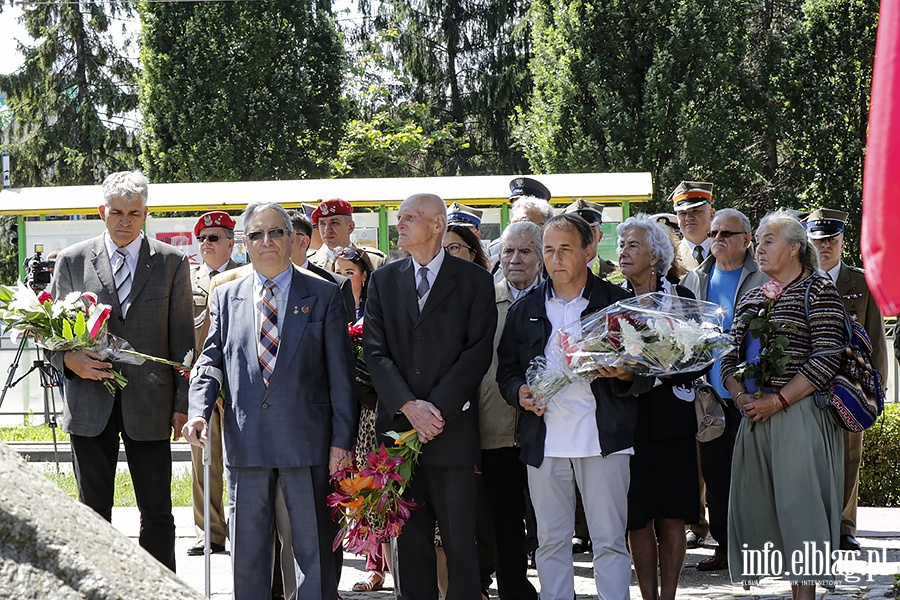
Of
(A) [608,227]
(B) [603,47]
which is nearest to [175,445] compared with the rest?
(A) [608,227]

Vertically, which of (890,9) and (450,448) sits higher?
(890,9)

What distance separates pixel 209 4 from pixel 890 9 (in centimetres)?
2686

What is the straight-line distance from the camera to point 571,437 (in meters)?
5.43

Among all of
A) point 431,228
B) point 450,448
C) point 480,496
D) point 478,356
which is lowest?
point 480,496

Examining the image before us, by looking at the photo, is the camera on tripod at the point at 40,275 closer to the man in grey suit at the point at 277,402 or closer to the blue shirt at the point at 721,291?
the man in grey suit at the point at 277,402

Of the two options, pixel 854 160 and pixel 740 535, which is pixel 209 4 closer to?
pixel 854 160

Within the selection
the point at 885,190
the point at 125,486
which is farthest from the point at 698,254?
the point at 885,190

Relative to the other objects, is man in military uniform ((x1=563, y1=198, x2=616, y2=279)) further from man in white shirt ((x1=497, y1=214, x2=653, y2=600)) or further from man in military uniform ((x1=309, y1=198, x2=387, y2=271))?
man in military uniform ((x1=309, y1=198, x2=387, y2=271))

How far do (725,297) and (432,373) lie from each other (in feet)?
8.24

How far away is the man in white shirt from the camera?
5.40 metres

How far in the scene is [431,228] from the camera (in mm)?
5711

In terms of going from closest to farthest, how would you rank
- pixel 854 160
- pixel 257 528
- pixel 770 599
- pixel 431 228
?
1. pixel 257 528
2. pixel 431 228
3. pixel 770 599
4. pixel 854 160

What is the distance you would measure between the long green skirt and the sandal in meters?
2.16

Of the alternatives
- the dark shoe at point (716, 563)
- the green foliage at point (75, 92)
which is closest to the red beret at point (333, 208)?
the dark shoe at point (716, 563)
